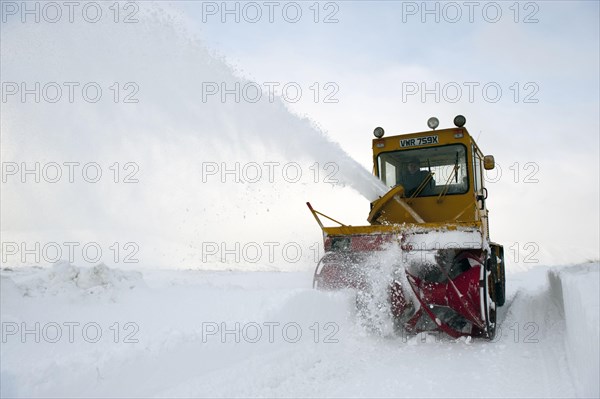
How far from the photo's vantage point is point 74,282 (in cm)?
541

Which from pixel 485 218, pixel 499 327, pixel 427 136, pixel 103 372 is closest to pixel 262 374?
pixel 103 372

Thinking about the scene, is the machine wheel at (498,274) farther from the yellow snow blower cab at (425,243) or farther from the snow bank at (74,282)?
the snow bank at (74,282)

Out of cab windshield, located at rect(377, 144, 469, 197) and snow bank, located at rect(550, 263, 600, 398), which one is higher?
cab windshield, located at rect(377, 144, 469, 197)

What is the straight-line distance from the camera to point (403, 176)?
699cm

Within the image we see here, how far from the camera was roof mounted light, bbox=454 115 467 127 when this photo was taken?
6523mm

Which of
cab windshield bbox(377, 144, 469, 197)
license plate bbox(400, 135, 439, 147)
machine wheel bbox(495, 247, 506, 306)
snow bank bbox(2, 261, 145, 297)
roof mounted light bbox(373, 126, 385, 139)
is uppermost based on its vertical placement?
roof mounted light bbox(373, 126, 385, 139)

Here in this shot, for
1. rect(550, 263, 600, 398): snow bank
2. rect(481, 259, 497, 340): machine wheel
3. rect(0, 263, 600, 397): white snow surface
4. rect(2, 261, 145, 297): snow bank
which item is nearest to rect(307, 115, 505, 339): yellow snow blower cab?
rect(481, 259, 497, 340): machine wheel

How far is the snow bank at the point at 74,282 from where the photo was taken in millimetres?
5109

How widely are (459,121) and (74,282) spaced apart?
546 cm

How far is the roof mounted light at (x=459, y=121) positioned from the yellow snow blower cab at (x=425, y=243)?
0.04ft

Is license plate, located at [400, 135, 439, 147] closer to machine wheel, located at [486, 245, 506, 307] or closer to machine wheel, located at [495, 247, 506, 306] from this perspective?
machine wheel, located at [486, 245, 506, 307]

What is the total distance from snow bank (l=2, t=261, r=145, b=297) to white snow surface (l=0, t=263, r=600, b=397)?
0.05 ft

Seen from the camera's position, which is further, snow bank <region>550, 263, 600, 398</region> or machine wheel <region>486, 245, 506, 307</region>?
machine wheel <region>486, 245, 506, 307</region>

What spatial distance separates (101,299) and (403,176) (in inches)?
176
